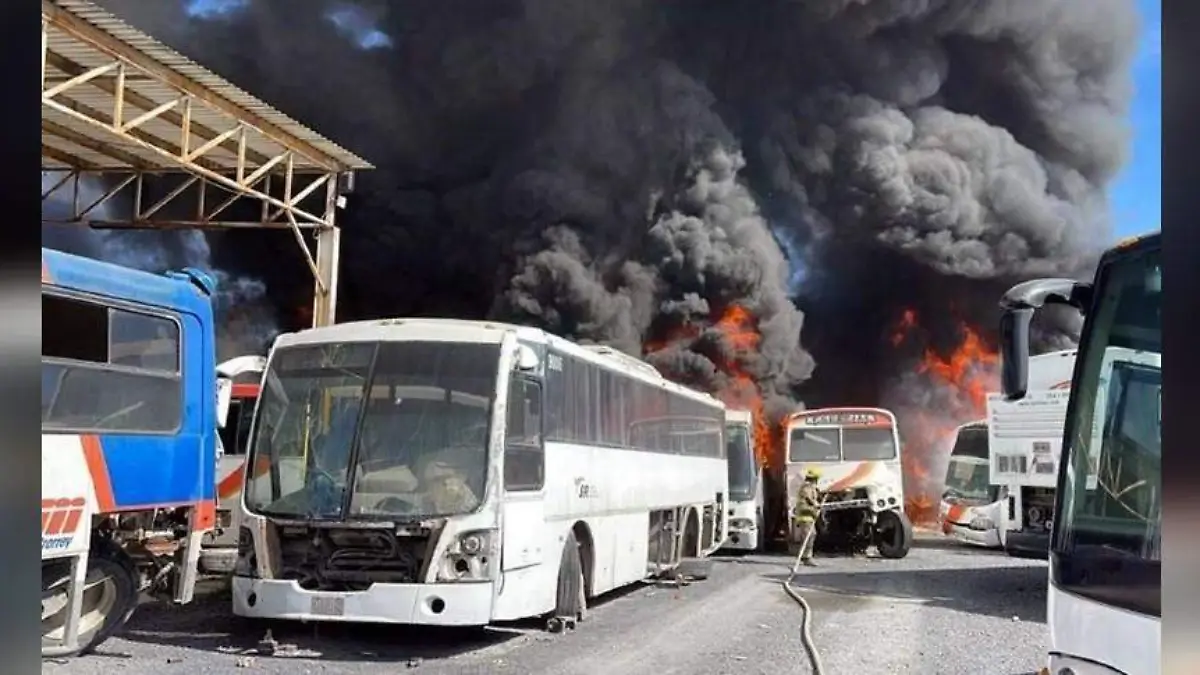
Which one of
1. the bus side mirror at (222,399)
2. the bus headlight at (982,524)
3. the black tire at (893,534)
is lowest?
the black tire at (893,534)

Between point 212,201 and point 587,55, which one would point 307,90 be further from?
point 587,55

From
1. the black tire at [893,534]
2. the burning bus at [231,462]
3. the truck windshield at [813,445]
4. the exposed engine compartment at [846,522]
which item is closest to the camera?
the burning bus at [231,462]

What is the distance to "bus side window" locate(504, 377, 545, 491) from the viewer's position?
16.3ft

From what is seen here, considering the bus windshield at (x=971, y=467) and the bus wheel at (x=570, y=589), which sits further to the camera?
the bus windshield at (x=971, y=467)

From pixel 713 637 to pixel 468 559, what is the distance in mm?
1104

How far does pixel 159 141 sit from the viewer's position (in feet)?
11.3

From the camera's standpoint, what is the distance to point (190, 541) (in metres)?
4.81

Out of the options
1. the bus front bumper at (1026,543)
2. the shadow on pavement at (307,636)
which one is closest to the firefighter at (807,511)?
the bus front bumper at (1026,543)

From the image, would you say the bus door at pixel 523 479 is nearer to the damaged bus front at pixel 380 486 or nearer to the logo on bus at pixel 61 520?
the damaged bus front at pixel 380 486

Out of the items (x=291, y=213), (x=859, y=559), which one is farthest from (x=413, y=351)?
(x=859, y=559)

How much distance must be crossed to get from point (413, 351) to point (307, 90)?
1.15m

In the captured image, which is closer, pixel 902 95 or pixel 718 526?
pixel 902 95

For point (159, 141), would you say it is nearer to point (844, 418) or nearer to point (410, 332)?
point (410, 332)

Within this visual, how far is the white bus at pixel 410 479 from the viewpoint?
4.72 m
